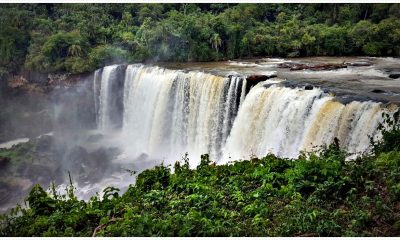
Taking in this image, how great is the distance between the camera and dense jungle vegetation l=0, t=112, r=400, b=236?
599 cm

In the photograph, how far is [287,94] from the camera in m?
13.7

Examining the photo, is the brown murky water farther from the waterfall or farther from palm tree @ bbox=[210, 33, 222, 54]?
palm tree @ bbox=[210, 33, 222, 54]

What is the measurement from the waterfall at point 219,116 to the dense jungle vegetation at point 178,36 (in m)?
3.61

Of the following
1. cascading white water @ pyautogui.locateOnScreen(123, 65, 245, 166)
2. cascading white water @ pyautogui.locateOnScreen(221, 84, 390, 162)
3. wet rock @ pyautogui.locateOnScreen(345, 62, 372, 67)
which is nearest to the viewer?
cascading white water @ pyautogui.locateOnScreen(221, 84, 390, 162)

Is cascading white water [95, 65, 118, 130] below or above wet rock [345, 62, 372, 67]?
below

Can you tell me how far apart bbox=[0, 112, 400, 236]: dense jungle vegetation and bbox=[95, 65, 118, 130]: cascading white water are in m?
15.2

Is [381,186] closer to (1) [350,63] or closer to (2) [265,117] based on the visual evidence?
(2) [265,117]

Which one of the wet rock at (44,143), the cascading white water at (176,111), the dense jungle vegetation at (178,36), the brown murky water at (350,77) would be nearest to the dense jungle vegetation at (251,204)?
the brown murky water at (350,77)

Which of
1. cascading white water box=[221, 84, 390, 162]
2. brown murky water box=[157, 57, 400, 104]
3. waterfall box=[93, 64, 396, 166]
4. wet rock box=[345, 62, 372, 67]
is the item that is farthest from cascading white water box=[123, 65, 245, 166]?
wet rock box=[345, 62, 372, 67]

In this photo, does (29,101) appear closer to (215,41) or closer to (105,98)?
(105,98)

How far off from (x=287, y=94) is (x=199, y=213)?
8.04m

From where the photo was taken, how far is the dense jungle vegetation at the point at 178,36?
82.9ft

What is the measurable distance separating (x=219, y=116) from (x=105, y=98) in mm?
9230

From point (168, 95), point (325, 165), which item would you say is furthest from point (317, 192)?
point (168, 95)
